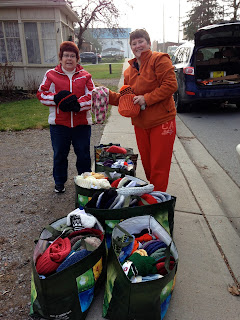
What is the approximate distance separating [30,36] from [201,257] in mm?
11647

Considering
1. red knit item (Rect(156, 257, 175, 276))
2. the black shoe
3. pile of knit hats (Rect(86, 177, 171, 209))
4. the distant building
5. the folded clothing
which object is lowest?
the black shoe

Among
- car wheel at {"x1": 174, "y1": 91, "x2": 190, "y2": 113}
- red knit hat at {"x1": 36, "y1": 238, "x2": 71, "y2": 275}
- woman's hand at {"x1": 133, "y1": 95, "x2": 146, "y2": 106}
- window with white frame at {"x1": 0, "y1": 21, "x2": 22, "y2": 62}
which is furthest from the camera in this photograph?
window with white frame at {"x1": 0, "y1": 21, "x2": 22, "y2": 62}

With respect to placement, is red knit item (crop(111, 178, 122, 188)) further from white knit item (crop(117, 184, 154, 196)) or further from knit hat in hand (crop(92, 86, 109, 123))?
knit hat in hand (crop(92, 86, 109, 123))

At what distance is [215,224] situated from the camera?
9.85 ft

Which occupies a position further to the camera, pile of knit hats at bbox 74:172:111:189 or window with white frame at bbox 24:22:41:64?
window with white frame at bbox 24:22:41:64

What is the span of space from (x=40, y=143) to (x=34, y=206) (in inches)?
111

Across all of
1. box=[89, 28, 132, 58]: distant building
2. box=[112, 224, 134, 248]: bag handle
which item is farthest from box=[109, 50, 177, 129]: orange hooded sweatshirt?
box=[89, 28, 132, 58]: distant building

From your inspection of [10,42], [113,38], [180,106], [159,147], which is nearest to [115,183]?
[159,147]

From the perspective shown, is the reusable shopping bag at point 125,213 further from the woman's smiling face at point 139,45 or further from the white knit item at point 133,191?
the woman's smiling face at point 139,45

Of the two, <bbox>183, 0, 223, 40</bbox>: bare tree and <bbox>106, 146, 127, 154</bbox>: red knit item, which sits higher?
<bbox>183, 0, 223, 40</bbox>: bare tree

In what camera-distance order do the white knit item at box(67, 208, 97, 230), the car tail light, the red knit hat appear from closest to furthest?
the red knit hat
the white knit item at box(67, 208, 97, 230)
the car tail light

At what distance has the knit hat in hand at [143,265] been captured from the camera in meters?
1.83

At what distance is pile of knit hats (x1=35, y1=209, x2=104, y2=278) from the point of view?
1813mm

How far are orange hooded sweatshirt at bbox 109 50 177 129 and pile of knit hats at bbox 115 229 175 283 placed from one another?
3.80 feet
